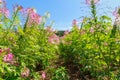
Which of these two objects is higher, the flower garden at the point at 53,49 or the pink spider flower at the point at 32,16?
the pink spider flower at the point at 32,16

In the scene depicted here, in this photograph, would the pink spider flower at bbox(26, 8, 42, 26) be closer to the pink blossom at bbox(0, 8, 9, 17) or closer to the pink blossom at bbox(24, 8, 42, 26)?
the pink blossom at bbox(24, 8, 42, 26)

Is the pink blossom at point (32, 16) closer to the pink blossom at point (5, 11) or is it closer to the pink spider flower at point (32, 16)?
the pink spider flower at point (32, 16)

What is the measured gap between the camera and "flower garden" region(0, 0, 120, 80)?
242 inches

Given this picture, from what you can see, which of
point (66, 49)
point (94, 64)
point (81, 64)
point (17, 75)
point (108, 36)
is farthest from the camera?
point (66, 49)

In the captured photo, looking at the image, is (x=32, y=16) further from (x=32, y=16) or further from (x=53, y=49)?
(x=53, y=49)

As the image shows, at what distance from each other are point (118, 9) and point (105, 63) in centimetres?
104

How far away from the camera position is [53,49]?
25.6 ft

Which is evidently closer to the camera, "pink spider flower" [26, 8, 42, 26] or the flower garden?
the flower garden

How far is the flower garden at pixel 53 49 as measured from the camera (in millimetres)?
6145

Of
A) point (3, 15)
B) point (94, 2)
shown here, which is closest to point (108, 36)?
point (94, 2)

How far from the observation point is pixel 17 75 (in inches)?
231

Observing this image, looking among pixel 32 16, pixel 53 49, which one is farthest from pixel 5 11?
pixel 53 49

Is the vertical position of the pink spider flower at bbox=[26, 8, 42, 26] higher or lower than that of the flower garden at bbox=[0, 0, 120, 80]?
higher

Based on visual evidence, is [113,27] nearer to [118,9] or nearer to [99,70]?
[118,9]
